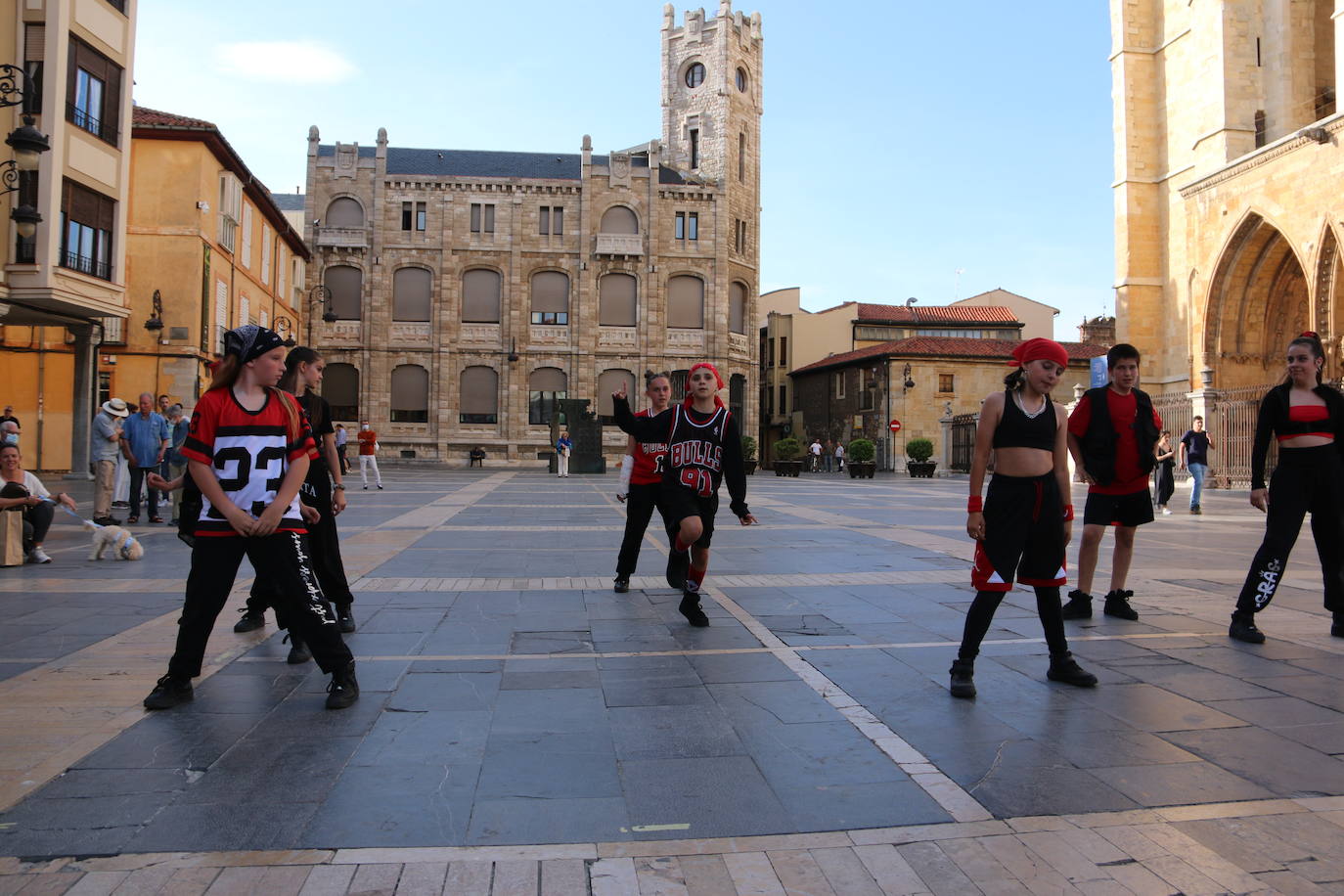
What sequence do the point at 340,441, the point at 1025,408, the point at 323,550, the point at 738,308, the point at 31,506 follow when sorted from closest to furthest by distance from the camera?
the point at 1025,408
the point at 323,550
the point at 31,506
the point at 340,441
the point at 738,308

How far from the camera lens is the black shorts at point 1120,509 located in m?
6.38

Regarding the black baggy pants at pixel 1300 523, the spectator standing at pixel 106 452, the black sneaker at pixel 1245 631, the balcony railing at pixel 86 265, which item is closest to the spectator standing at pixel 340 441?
the spectator standing at pixel 106 452

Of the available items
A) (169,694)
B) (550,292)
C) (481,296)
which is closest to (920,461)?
(550,292)

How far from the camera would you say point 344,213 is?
48.5 meters

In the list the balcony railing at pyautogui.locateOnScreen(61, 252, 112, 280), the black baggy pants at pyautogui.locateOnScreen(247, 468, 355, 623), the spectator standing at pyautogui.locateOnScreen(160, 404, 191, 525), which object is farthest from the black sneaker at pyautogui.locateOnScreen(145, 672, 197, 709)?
the balcony railing at pyautogui.locateOnScreen(61, 252, 112, 280)

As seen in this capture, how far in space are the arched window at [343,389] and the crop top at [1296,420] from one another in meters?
46.2

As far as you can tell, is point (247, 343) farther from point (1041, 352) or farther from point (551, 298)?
point (551, 298)

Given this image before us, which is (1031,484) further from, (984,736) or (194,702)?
(194,702)

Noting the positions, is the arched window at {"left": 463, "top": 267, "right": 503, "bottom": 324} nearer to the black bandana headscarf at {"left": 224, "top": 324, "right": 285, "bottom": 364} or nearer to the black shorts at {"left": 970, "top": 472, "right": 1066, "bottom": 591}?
the black bandana headscarf at {"left": 224, "top": 324, "right": 285, "bottom": 364}

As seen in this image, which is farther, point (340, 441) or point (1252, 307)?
point (1252, 307)

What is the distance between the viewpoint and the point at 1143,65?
37375mm

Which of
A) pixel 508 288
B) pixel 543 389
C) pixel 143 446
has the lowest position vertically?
pixel 143 446

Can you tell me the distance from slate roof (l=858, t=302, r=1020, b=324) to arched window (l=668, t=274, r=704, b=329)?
13.6 metres

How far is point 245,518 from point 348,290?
47.2m
